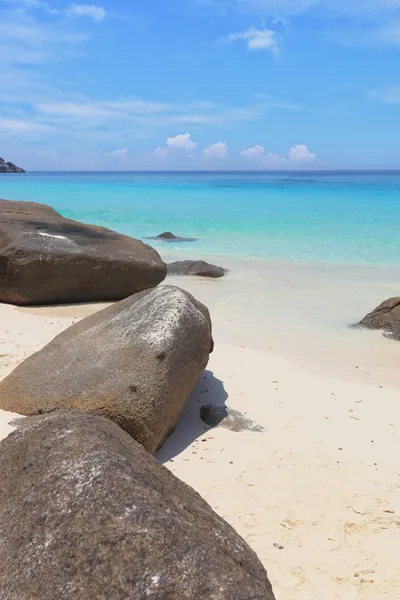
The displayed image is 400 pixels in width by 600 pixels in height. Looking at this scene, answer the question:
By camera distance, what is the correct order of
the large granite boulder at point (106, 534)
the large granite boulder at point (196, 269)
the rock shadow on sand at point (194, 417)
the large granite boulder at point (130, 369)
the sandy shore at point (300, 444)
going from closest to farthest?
1. the large granite boulder at point (106, 534)
2. the sandy shore at point (300, 444)
3. the large granite boulder at point (130, 369)
4. the rock shadow on sand at point (194, 417)
5. the large granite boulder at point (196, 269)

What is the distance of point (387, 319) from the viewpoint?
8148 millimetres

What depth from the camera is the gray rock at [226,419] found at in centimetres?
471

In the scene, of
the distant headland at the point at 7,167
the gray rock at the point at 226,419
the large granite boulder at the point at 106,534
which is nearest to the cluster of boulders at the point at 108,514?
the large granite boulder at the point at 106,534

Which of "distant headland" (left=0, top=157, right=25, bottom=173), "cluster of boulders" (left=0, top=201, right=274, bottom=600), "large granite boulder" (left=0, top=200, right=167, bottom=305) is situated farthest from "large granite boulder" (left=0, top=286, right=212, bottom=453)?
"distant headland" (left=0, top=157, right=25, bottom=173)

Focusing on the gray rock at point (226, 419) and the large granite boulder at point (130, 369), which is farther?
the gray rock at point (226, 419)

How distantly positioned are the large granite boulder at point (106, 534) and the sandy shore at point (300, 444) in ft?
3.12

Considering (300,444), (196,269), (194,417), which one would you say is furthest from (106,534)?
(196,269)

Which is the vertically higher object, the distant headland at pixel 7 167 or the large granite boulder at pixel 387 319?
the large granite boulder at pixel 387 319

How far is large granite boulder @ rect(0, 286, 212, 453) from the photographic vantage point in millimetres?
4023

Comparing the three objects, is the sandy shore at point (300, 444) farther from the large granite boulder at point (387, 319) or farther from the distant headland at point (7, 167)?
the distant headland at point (7, 167)

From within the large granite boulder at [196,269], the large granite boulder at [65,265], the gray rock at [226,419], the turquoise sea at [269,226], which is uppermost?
the large granite boulder at [65,265]

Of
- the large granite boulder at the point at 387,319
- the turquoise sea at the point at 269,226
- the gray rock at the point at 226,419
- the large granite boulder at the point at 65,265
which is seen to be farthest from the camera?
the turquoise sea at the point at 269,226

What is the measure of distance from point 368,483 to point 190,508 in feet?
6.60

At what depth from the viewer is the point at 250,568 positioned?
211cm
